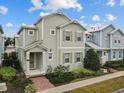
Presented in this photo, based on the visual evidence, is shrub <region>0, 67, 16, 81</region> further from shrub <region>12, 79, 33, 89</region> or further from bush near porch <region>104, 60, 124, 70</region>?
bush near porch <region>104, 60, 124, 70</region>

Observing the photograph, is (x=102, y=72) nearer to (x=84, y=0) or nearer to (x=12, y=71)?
(x=84, y=0)

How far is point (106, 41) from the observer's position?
31422 millimetres

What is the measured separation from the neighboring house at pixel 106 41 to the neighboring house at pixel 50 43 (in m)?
6.48

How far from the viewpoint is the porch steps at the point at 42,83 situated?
16.7 m

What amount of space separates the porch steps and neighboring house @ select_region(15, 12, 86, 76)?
1.32 m

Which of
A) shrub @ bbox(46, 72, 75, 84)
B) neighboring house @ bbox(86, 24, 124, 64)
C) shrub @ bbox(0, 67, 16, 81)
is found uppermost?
neighboring house @ bbox(86, 24, 124, 64)

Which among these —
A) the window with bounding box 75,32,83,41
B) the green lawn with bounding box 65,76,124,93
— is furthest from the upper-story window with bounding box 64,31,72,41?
the green lawn with bounding box 65,76,124,93

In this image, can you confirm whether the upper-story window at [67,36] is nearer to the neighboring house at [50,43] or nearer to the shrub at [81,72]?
the neighboring house at [50,43]

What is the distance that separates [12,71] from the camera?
19.3 m

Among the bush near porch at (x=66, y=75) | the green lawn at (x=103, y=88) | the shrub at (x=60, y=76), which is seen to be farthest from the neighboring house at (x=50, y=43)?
the green lawn at (x=103, y=88)

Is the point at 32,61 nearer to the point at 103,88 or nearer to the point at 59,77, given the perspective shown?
the point at 59,77

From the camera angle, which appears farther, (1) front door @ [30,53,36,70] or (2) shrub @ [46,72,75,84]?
(1) front door @ [30,53,36,70]

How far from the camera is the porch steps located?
16653 mm

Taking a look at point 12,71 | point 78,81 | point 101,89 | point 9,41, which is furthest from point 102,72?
point 9,41
